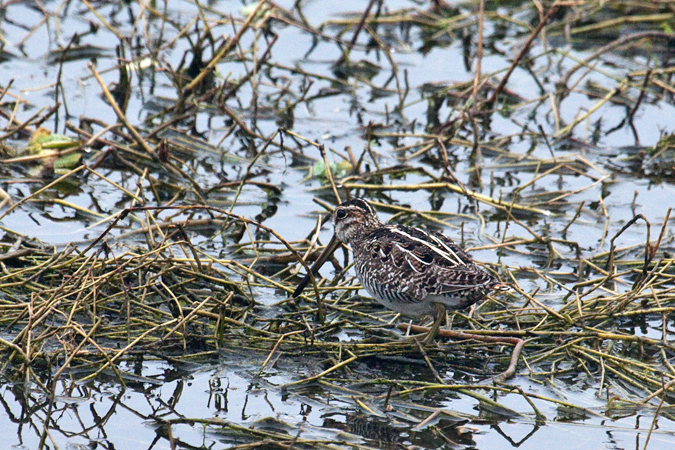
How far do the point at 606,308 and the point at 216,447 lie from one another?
240 cm

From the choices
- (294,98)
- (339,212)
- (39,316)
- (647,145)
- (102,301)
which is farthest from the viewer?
(294,98)

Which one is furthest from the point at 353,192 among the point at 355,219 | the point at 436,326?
the point at 436,326

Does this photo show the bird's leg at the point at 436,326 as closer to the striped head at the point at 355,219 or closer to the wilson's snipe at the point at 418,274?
the wilson's snipe at the point at 418,274

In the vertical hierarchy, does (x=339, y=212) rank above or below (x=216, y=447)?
above

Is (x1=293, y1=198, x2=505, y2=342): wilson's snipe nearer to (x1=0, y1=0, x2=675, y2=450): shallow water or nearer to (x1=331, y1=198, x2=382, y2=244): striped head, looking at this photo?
(x1=331, y1=198, x2=382, y2=244): striped head

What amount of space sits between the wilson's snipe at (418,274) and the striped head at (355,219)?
7.9 inches

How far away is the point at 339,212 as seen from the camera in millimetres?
5516

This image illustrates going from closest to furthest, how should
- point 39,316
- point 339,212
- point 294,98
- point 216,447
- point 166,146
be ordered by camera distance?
point 216,447, point 39,316, point 339,212, point 166,146, point 294,98

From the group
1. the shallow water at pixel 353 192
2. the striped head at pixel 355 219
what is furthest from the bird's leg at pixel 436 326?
the striped head at pixel 355 219

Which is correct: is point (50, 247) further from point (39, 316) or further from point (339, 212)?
point (339, 212)

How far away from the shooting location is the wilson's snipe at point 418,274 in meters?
4.55

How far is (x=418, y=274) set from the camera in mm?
4684

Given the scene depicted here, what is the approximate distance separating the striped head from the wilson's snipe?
20cm

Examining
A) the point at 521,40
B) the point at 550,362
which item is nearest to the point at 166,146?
the point at 550,362
